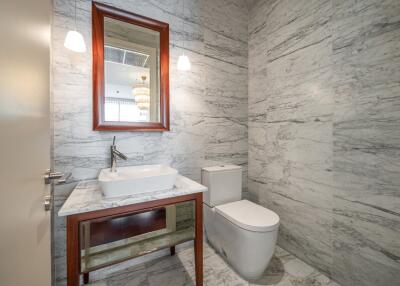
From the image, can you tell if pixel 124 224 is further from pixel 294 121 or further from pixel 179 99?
pixel 294 121

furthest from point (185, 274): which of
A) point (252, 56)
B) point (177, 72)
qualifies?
point (252, 56)

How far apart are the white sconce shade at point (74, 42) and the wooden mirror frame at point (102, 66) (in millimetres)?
120

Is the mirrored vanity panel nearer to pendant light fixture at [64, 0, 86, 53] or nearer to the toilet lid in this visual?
the toilet lid

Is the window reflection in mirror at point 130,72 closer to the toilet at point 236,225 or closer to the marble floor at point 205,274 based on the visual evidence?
the toilet at point 236,225

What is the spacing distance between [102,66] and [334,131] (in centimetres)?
186

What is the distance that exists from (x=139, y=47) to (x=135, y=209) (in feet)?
4.34

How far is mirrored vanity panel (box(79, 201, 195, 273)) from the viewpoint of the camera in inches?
41.6

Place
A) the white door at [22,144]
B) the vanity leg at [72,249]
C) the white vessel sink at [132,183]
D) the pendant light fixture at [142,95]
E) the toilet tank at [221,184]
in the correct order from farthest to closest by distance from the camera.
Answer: the toilet tank at [221,184]
the pendant light fixture at [142,95]
the white vessel sink at [132,183]
the vanity leg at [72,249]
the white door at [22,144]

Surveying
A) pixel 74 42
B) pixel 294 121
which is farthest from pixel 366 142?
pixel 74 42

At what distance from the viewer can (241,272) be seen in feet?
4.79

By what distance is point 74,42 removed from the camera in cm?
127

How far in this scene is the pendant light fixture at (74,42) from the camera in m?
1.26

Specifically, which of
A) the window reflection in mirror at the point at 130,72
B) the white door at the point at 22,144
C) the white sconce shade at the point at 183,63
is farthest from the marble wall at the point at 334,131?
the white door at the point at 22,144

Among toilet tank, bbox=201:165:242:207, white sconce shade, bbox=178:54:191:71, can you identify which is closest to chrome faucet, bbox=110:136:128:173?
toilet tank, bbox=201:165:242:207
